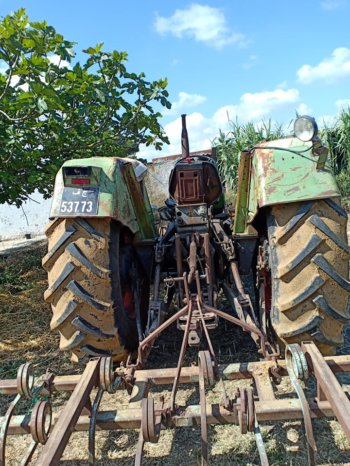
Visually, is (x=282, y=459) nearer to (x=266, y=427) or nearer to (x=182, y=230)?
(x=266, y=427)

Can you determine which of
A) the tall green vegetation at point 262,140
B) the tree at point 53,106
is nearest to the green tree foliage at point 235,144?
the tall green vegetation at point 262,140

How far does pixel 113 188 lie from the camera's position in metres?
2.80

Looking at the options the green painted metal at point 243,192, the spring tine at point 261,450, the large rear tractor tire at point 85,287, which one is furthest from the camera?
the green painted metal at point 243,192

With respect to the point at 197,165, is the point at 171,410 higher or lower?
lower

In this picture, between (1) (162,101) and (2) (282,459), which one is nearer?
(2) (282,459)

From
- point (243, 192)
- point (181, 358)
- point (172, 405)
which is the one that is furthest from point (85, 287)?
point (243, 192)

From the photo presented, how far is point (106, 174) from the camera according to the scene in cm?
283

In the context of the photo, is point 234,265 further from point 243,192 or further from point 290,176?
point 290,176

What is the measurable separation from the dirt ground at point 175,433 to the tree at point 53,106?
1560mm

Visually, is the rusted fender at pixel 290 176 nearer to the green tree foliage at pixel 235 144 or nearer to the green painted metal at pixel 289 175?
the green painted metal at pixel 289 175

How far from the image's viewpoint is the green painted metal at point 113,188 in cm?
272

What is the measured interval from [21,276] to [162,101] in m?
3.27

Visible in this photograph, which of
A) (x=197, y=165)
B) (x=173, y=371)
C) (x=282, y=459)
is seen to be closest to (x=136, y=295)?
(x=173, y=371)

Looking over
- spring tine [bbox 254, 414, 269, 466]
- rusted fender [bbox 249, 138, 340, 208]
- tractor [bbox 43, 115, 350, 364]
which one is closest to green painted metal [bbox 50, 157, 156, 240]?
tractor [bbox 43, 115, 350, 364]
